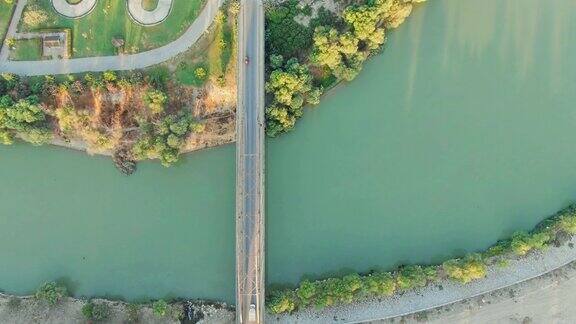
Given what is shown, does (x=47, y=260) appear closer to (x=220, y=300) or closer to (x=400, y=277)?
(x=220, y=300)

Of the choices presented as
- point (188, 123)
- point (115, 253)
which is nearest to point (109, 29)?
point (188, 123)

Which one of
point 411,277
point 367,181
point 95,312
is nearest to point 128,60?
point 95,312

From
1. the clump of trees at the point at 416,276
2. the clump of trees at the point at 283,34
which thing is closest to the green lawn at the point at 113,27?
the clump of trees at the point at 283,34

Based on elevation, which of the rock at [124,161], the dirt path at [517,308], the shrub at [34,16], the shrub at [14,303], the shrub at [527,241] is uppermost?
the shrub at [34,16]

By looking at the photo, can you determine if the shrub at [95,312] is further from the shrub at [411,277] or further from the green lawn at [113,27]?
the shrub at [411,277]

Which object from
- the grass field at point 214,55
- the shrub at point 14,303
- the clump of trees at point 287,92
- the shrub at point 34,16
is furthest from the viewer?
the shrub at point 34,16

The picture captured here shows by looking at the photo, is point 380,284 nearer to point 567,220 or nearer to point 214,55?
point 567,220
